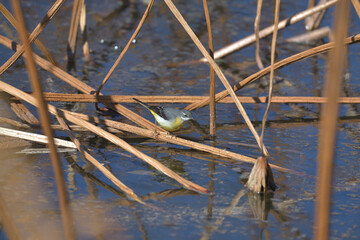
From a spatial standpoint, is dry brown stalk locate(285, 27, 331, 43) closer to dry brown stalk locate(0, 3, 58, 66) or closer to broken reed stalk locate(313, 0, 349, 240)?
dry brown stalk locate(0, 3, 58, 66)

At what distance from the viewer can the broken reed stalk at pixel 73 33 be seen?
6.59 meters

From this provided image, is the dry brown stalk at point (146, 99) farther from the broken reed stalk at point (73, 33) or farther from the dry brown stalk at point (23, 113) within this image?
the broken reed stalk at point (73, 33)

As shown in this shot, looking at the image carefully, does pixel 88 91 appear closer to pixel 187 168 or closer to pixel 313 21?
pixel 187 168

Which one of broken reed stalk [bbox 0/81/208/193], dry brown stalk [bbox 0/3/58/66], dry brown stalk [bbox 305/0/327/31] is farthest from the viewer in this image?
dry brown stalk [bbox 305/0/327/31]

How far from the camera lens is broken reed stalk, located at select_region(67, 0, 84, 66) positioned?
6591 mm

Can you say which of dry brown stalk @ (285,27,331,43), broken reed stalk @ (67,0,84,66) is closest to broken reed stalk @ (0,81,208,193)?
broken reed stalk @ (67,0,84,66)

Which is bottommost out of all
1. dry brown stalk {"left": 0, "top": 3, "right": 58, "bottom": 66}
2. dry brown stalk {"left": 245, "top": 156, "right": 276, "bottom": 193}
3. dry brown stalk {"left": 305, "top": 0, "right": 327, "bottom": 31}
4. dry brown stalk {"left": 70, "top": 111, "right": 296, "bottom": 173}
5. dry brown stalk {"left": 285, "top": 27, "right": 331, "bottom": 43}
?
dry brown stalk {"left": 245, "top": 156, "right": 276, "bottom": 193}

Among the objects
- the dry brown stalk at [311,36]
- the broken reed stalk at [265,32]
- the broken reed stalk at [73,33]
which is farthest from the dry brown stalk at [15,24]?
the dry brown stalk at [311,36]

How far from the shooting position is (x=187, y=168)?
4.63m

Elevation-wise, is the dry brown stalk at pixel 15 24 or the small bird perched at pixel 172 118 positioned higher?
the dry brown stalk at pixel 15 24

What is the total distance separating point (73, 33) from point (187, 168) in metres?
3.50

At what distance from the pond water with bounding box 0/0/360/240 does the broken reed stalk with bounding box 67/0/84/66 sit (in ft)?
0.53

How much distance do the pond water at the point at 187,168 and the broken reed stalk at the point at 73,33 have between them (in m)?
0.16

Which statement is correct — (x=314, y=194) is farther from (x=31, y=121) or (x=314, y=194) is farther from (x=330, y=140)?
(x=31, y=121)
